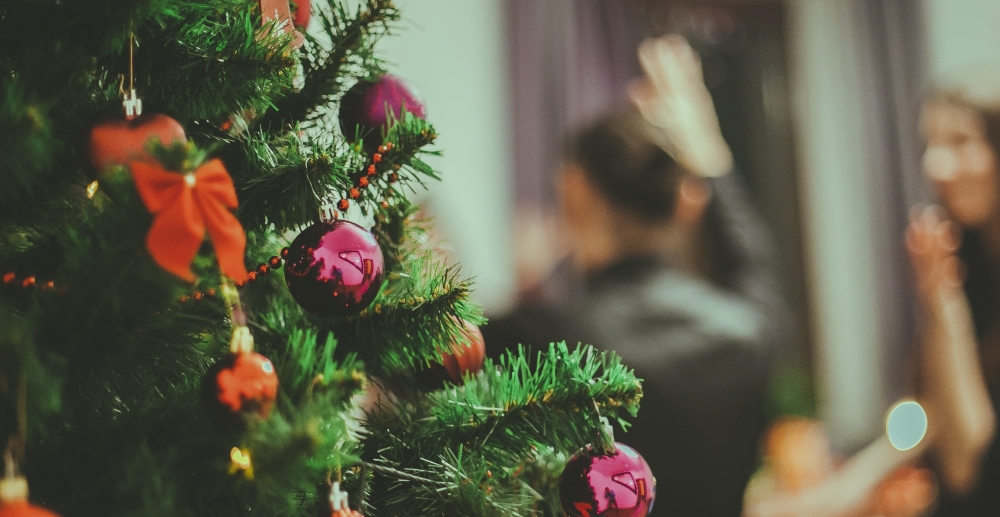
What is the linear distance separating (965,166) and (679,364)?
0.84 m

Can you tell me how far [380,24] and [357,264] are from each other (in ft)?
0.54

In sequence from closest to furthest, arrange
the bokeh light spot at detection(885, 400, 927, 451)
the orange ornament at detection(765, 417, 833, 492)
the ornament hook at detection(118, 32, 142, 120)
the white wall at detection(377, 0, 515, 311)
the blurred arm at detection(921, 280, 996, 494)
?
the ornament hook at detection(118, 32, 142, 120) → the blurred arm at detection(921, 280, 996, 494) → the bokeh light spot at detection(885, 400, 927, 451) → the orange ornament at detection(765, 417, 833, 492) → the white wall at detection(377, 0, 515, 311)

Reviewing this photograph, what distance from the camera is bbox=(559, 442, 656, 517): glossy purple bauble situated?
373 mm

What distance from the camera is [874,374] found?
2912 millimetres

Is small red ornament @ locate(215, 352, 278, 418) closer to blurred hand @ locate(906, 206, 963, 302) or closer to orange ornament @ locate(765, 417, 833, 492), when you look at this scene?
blurred hand @ locate(906, 206, 963, 302)

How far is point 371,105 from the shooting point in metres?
0.42

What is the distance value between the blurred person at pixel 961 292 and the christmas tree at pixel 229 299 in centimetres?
125

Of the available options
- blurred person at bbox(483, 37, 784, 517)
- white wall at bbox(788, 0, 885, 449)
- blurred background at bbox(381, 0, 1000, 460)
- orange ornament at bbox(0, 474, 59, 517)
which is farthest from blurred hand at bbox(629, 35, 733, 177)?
white wall at bbox(788, 0, 885, 449)

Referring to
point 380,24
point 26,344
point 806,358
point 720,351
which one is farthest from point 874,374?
point 26,344

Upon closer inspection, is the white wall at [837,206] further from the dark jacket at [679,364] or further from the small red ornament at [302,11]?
the small red ornament at [302,11]

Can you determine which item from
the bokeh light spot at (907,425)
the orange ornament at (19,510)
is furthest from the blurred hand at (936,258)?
the orange ornament at (19,510)

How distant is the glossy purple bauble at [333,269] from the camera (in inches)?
13.7

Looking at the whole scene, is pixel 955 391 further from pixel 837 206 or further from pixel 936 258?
pixel 837 206

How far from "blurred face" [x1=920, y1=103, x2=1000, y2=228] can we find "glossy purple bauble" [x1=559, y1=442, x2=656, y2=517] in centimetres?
141
